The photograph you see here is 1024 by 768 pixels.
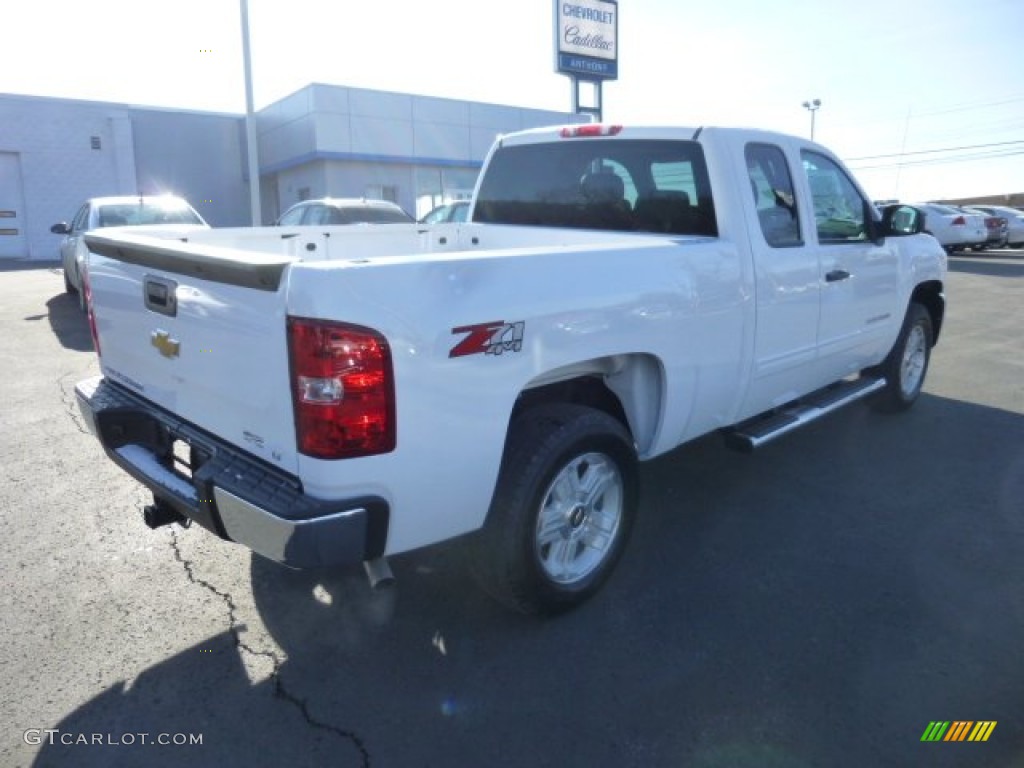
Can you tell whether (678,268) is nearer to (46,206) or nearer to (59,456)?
(59,456)

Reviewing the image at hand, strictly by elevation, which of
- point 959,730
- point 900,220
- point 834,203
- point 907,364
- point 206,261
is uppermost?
point 834,203

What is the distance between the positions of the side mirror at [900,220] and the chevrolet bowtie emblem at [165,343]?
14.5ft

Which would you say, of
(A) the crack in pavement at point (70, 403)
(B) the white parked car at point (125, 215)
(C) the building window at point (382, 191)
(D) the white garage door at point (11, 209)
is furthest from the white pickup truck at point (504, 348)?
(D) the white garage door at point (11, 209)

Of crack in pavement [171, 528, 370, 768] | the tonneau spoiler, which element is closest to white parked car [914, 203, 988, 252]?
crack in pavement [171, 528, 370, 768]

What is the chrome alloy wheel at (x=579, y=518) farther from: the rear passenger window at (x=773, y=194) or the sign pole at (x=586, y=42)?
the sign pole at (x=586, y=42)

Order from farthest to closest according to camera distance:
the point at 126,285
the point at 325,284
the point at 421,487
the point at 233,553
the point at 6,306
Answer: the point at 6,306, the point at 233,553, the point at 126,285, the point at 421,487, the point at 325,284

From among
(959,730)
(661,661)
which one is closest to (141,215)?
(661,661)

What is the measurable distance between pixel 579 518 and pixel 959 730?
1.52 m

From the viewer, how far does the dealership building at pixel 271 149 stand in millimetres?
25734

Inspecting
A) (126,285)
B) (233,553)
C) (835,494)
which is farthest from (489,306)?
(835,494)

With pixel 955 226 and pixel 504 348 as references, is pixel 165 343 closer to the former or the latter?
pixel 504 348

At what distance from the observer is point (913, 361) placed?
6250 mm

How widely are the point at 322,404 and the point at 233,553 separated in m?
1.87

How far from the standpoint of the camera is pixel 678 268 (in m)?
3.29
